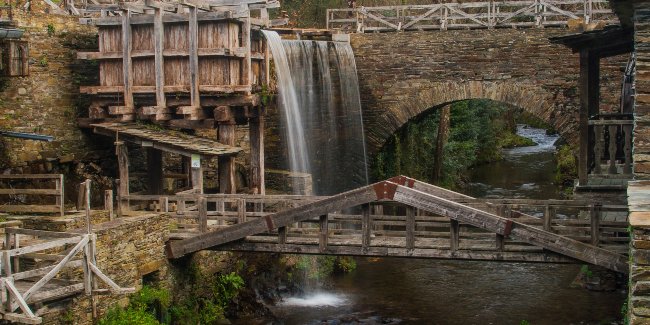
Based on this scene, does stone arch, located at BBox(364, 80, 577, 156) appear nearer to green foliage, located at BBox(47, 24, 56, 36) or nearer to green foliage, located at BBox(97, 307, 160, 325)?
green foliage, located at BBox(47, 24, 56, 36)

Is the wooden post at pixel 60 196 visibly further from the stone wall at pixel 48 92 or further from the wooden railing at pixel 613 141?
the wooden railing at pixel 613 141

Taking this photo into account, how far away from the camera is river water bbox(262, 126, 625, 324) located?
16125 millimetres

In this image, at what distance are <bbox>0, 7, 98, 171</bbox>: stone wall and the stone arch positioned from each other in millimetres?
8482

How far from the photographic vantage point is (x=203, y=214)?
1496cm

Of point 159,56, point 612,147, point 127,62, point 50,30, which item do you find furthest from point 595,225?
point 50,30

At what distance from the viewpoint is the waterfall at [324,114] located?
21.4m

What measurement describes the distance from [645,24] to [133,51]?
35.0 feet

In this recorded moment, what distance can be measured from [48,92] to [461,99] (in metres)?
10.9

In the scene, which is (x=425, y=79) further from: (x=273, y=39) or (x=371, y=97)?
(x=273, y=39)

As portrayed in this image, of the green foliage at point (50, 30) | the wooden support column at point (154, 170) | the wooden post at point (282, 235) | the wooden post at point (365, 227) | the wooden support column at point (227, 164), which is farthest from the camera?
the wooden support column at point (154, 170)

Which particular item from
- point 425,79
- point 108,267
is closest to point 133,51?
point 108,267

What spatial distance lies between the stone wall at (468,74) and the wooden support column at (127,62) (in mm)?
7869

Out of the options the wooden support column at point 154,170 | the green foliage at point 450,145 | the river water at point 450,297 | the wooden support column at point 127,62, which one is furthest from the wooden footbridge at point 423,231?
the green foliage at point 450,145

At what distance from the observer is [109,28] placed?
17.9m
